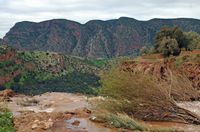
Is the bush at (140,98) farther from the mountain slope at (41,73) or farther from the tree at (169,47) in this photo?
the mountain slope at (41,73)

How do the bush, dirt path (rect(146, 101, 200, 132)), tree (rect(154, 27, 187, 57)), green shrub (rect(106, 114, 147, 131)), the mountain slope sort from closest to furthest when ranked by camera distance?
dirt path (rect(146, 101, 200, 132)), green shrub (rect(106, 114, 147, 131)), the bush, tree (rect(154, 27, 187, 57)), the mountain slope

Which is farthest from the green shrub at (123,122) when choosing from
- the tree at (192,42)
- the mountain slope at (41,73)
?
the mountain slope at (41,73)

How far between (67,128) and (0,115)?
2.30m

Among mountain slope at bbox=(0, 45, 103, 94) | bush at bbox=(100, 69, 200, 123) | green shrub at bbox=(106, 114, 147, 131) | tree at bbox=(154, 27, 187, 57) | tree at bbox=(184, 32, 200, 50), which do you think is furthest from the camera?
mountain slope at bbox=(0, 45, 103, 94)

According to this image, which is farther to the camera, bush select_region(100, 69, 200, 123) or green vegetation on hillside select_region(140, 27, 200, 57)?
green vegetation on hillside select_region(140, 27, 200, 57)

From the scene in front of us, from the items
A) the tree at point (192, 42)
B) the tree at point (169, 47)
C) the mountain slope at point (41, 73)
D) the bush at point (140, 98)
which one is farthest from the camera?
the mountain slope at point (41, 73)

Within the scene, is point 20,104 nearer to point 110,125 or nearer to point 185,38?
point 110,125

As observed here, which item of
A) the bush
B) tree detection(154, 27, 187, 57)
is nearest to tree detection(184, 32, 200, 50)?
tree detection(154, 27, 187, 57)

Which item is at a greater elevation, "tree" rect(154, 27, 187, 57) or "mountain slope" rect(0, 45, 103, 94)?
"tree" rect(154, 27, 187, 57)

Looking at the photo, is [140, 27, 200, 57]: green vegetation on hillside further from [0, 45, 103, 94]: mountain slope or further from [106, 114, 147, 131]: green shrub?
[0, 45, 103, 94]: mountain slope

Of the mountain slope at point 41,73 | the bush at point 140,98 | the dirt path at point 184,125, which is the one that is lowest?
the mountain slope at point 41,73

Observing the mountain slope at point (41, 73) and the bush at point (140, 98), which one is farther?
the mountain slope at point (41, 73)

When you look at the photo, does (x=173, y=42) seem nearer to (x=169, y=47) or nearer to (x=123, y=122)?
(x=169, y=47)

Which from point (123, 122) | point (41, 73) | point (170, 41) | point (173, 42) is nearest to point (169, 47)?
point (173, 42)
